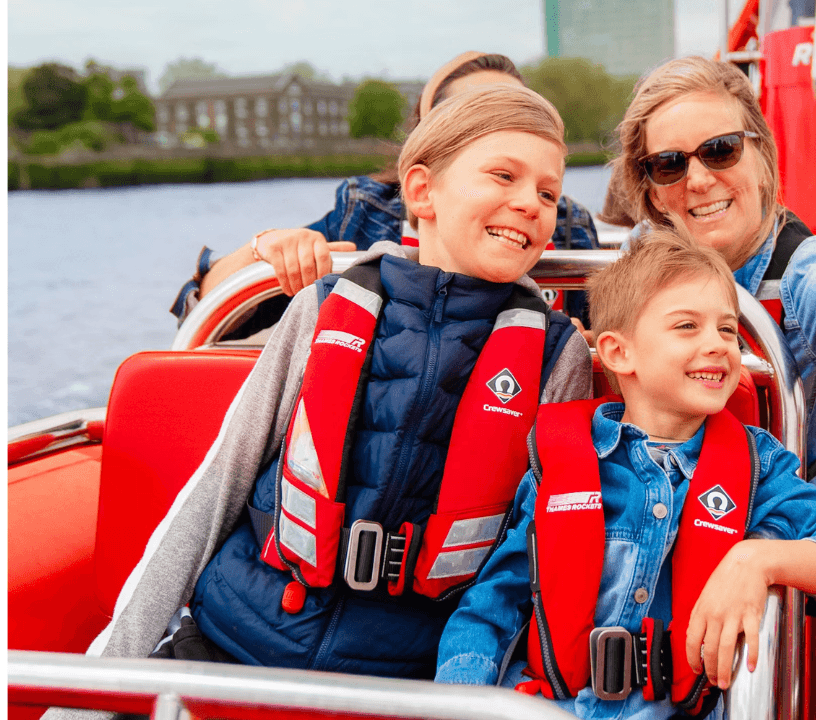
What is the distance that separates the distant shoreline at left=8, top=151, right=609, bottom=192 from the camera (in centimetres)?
1884

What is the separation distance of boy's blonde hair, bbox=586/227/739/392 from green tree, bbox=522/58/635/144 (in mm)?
267

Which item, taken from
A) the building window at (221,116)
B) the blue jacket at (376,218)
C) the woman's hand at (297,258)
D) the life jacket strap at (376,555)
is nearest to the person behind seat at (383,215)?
the blue jacket at (376,218)

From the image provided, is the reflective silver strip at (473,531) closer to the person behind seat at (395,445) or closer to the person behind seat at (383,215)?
the person behind seat at (395,445)

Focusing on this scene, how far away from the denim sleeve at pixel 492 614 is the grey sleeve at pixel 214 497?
1.32ft

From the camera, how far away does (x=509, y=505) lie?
113cm

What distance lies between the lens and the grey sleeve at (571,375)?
3.88ft

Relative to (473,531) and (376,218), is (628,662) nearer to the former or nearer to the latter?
(473,531)

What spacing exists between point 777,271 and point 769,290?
1.5 inches

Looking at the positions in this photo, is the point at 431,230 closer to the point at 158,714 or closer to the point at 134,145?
the point at 158,714

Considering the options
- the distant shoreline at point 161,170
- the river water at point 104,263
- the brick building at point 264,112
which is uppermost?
the brick building at point 264,112

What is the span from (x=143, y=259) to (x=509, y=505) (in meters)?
15.9

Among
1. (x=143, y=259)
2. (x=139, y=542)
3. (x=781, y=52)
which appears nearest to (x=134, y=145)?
(x=143, y=259)

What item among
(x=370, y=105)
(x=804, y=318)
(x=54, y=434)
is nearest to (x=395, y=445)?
(x=804, y=318)

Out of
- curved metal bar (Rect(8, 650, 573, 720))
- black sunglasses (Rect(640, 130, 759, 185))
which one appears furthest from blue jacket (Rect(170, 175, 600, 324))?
curved metal bar (Rect(8, 650, 573, 720))
